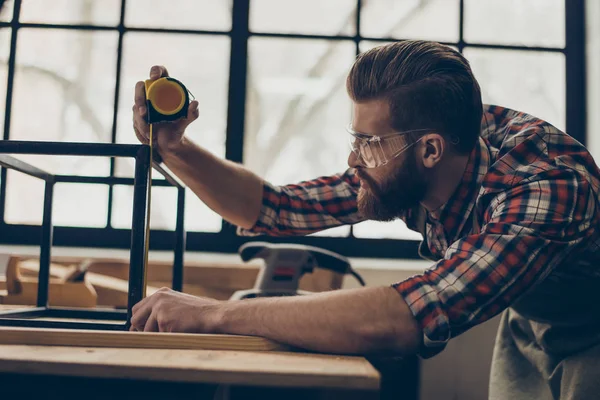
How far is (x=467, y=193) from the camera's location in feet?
3.62

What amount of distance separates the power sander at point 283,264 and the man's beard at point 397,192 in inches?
16.5

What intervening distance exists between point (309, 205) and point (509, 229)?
591 mm

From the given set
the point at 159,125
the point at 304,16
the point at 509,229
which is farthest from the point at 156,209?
the point at 509,229

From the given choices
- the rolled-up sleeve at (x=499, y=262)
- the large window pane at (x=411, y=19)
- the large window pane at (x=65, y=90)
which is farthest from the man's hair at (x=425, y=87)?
the large window pane at (x=65, y=90)

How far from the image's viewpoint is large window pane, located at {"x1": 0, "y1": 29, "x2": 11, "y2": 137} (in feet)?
7.11

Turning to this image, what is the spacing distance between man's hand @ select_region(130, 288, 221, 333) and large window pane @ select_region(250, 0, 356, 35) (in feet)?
5.20

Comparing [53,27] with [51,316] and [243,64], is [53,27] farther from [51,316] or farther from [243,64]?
[51,316]

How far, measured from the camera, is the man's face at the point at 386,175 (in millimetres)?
1119

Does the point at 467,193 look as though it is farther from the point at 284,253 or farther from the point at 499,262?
the point at 284,253

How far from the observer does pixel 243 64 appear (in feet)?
7.06

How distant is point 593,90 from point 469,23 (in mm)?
507

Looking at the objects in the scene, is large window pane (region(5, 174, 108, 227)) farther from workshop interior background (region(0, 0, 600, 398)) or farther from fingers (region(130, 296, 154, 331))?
fingers (region(130, 296, 154, 331))

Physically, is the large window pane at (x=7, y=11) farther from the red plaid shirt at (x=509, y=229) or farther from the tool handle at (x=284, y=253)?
the red plaid shirt at (x=509, y=229)

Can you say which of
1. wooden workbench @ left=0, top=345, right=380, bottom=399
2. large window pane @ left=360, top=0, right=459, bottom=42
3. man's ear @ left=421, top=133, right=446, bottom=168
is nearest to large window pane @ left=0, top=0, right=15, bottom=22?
large window pane @ left=360, top=0, right=459, bottom=42
